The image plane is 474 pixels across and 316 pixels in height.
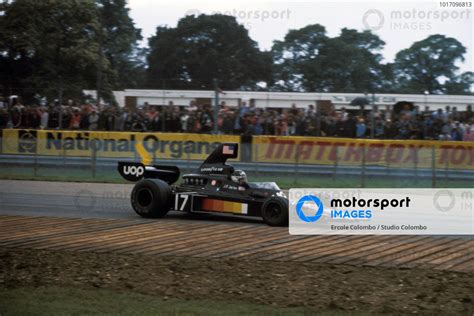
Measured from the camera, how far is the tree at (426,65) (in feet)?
52.7

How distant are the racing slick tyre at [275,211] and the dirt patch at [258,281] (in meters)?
2.71

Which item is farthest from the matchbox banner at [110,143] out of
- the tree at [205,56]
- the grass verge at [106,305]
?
the grass verge at [106,305]

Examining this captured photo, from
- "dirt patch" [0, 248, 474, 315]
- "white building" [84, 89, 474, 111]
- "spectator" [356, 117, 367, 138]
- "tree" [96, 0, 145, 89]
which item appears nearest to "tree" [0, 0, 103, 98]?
"tree" [96, 0, 145, 89]

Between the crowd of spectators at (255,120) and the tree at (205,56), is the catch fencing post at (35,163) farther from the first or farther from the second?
the tree at (205,56)

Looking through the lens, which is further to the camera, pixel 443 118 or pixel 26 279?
pixel 443 118

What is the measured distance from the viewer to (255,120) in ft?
53.9

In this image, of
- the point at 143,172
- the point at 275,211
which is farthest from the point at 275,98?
the point at 275,211

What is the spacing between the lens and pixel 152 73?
1783cm

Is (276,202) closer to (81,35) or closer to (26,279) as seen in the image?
(26,279)

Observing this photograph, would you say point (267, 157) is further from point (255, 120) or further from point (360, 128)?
point (360, 128)

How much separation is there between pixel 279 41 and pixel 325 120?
2.46 metres

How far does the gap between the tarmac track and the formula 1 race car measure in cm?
21

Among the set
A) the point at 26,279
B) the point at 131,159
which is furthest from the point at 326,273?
the point at 131,159

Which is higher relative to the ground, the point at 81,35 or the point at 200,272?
the point at 81,35
